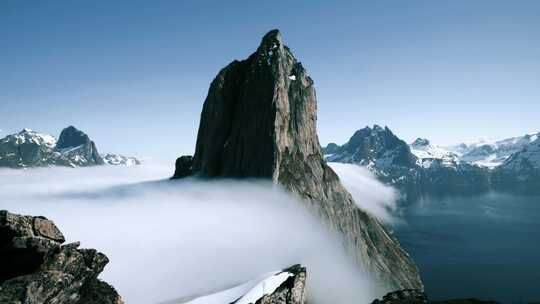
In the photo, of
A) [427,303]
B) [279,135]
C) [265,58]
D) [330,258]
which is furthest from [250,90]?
[427,303]

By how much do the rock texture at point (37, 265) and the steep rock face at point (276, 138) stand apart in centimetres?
8579

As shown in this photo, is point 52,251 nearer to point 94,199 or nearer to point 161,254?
point 161,254

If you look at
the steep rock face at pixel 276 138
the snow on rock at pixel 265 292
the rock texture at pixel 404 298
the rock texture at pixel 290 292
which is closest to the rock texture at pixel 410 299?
the rock texture at pixel 404 298

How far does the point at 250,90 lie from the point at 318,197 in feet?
126

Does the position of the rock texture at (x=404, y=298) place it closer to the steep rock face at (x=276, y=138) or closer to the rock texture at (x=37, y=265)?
the rock texture at (x=37, y=265)

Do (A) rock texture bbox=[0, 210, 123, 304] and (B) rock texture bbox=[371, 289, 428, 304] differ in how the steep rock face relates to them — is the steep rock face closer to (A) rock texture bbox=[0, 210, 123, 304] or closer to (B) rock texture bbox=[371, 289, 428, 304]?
(B) rock texture bbox=[371, 289, 428, 304]

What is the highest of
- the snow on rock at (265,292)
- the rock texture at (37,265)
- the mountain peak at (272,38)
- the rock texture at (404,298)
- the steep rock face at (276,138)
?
the mountain peak at (272,38)

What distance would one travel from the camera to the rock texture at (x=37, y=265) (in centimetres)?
2961

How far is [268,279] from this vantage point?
64.8m

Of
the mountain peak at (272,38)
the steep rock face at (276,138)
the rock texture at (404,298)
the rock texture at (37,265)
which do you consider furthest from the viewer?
the mountain peak at (272,38)

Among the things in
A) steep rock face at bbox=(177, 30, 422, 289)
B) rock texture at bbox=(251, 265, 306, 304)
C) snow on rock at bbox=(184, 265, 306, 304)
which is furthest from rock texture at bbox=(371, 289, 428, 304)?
steep rock face at bbox=(177, 30, 422, 289)

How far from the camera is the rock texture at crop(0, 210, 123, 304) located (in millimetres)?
29609

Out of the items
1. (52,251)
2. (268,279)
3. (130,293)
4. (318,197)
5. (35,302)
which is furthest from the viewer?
(318,197)

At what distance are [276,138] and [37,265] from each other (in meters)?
90.8
